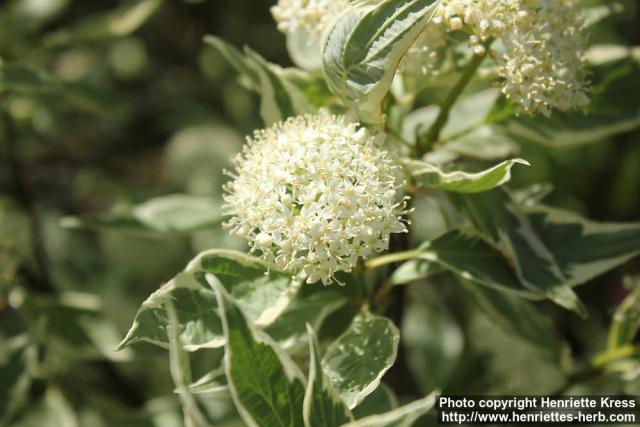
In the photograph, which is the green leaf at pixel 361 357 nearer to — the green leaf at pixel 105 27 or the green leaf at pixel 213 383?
the green leaf at pixel 213 383

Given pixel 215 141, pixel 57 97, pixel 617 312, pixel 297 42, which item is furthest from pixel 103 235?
pixel 617 312

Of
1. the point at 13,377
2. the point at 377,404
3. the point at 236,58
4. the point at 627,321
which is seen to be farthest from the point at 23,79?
the point at 627,321

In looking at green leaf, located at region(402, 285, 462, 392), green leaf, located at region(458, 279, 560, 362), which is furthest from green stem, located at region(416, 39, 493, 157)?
green leaf, located at region(402, 285, 462, 392)

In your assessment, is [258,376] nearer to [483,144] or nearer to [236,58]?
[236,58]

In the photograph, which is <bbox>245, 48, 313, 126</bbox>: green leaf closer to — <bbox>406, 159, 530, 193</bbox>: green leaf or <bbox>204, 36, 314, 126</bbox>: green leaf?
<bbox>204, 36, 314, 126</bbox>: green leaf

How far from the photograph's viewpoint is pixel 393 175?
Result: 1.15 m

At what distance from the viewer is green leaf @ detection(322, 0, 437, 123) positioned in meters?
1.01

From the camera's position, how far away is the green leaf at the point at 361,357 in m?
1.09

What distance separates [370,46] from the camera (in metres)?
1.05

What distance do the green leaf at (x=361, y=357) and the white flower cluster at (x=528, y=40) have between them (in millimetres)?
435

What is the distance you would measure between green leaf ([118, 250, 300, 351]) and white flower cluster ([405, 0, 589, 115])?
0.47 metres

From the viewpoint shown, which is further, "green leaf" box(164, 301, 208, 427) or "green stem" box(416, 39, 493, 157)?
"green stem" box(416, 39, 493, 157)

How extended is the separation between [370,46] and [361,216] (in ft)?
0.82

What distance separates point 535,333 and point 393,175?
0.69 m
